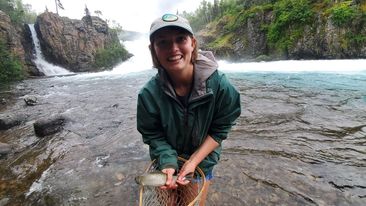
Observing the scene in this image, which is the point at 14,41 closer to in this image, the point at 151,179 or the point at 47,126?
the point at 47,126

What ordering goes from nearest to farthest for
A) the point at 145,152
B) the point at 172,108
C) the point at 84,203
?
the point at 172,108
the point at 84,203
the point at 145,152

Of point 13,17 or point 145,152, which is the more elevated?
point 13,17

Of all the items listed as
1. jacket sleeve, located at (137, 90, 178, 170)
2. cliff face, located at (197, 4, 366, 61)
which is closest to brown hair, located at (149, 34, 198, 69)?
jacket sleeve, located at (137, 90, 178, 170)

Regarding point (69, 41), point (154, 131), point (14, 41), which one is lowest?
point (154, 131)

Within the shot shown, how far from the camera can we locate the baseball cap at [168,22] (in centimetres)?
171

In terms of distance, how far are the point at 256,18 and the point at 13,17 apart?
104ft

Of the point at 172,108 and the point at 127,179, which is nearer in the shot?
the point at 172,108

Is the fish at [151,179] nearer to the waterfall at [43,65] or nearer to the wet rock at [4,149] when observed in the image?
the wet rock at [4,149]

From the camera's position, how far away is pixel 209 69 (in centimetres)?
193

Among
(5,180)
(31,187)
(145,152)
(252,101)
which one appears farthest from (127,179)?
(252,101)

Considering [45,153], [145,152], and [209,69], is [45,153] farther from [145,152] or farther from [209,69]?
[209,69]

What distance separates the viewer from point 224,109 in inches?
78.3

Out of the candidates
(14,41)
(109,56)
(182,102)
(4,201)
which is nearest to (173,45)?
(182,102)

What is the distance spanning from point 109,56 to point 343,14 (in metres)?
32.6
